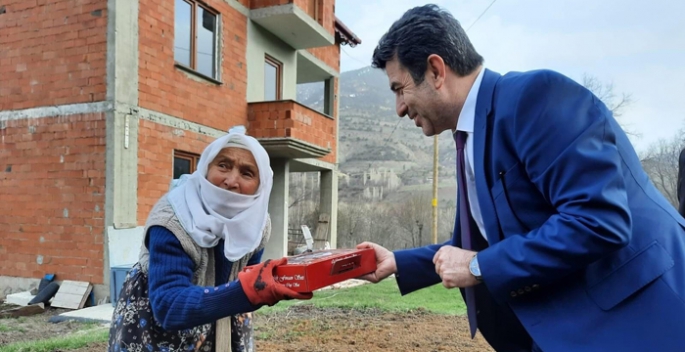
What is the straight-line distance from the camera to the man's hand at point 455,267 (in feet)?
5.22


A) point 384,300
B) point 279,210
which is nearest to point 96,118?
point 384,300

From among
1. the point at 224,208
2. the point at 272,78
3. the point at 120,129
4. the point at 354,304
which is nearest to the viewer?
the point at 224,208

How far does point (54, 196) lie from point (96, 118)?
1.61 meters

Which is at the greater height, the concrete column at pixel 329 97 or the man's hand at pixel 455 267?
the concrete column at pixel 329 97

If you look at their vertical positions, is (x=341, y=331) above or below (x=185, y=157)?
below

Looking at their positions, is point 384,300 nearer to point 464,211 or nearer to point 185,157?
point 185,157

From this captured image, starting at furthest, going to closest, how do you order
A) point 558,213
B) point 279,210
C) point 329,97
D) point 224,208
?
point 329,97 < point 279,210 < point 224,208 < point 558,213

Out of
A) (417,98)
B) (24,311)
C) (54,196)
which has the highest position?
(417,98)

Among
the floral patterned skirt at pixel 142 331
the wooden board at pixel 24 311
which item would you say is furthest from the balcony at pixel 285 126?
the floral patterned skirt at pixel 142 331

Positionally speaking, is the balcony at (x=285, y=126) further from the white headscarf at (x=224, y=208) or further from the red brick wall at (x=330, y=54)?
the white headscarf at (x=224, y=208)

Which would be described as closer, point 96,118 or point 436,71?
point 436,71

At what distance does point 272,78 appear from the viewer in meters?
13.2

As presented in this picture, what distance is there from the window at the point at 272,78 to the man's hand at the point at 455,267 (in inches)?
454

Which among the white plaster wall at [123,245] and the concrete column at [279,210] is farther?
the concrete column at [279,210]
